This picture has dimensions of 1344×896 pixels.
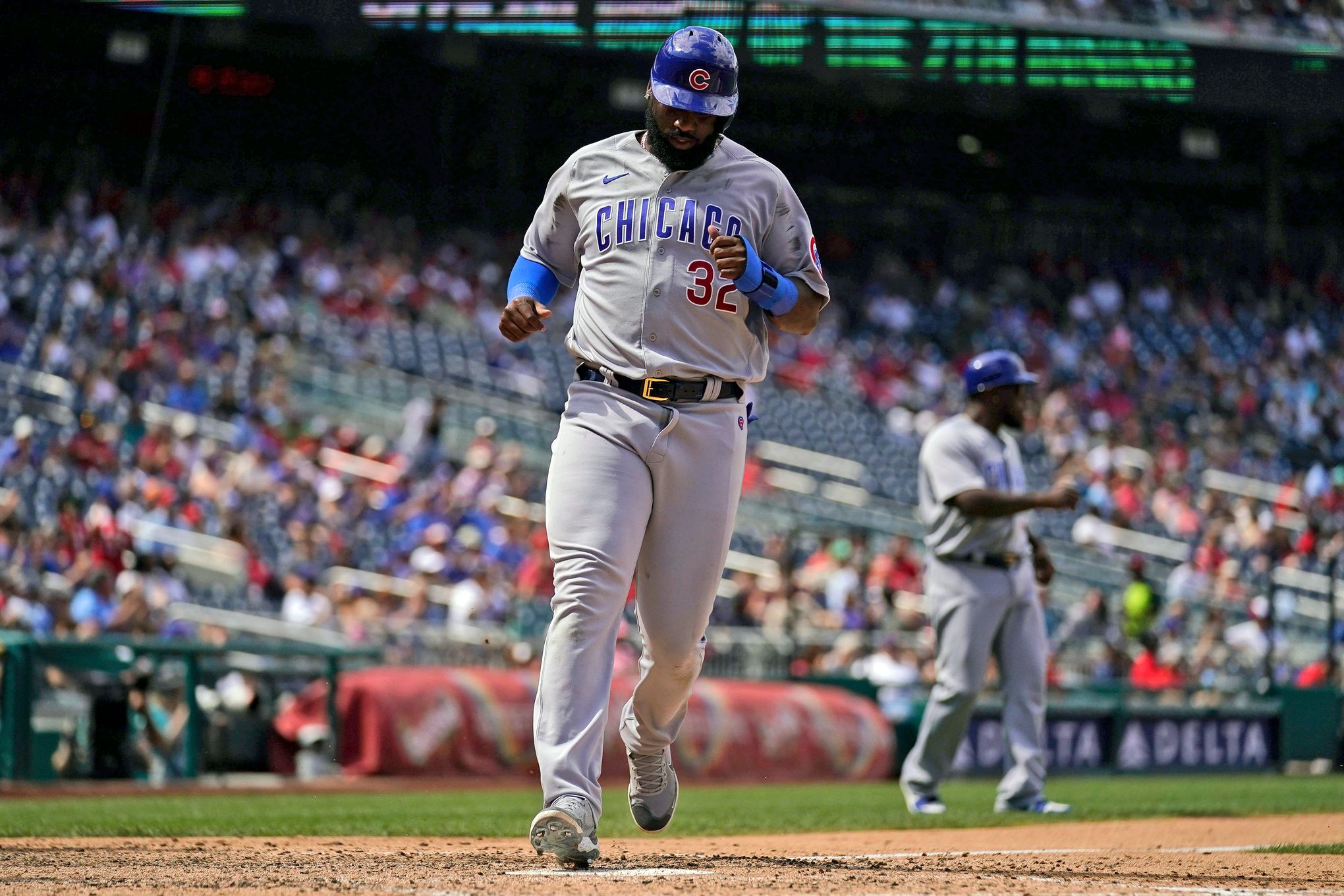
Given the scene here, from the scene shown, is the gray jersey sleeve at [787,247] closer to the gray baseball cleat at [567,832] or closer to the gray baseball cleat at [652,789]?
the gray baseball cleat at [652,789]

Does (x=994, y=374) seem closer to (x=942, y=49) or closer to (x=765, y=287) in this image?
(x=765, y=287)

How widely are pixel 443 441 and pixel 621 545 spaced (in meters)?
14.3

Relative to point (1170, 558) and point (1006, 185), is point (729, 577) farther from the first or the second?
point (1006, 185)

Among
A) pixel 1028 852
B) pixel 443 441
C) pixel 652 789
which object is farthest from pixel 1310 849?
pixel 443 441

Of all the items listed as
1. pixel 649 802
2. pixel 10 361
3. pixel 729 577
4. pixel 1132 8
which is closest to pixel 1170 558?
pixel 729 577

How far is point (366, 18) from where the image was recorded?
56.6 feet

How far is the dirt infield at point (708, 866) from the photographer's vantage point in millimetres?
3734

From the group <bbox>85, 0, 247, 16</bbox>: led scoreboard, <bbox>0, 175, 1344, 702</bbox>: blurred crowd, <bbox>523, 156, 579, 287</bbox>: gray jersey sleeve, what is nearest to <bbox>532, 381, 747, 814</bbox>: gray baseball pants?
<bbox>523, 156, 579, 287</bbox>: gray jersey sleeve

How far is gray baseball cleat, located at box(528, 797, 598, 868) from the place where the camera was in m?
4.11

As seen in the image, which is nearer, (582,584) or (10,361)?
(582,584)

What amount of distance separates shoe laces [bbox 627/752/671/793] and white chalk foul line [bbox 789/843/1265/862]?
417 mm

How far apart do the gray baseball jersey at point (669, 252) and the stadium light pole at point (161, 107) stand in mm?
18199

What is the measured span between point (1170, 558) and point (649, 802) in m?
15.4

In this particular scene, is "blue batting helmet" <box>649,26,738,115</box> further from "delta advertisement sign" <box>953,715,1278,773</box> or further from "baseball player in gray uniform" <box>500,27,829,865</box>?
"delta advertisement sign" <box>953,715,1278,773</box>
